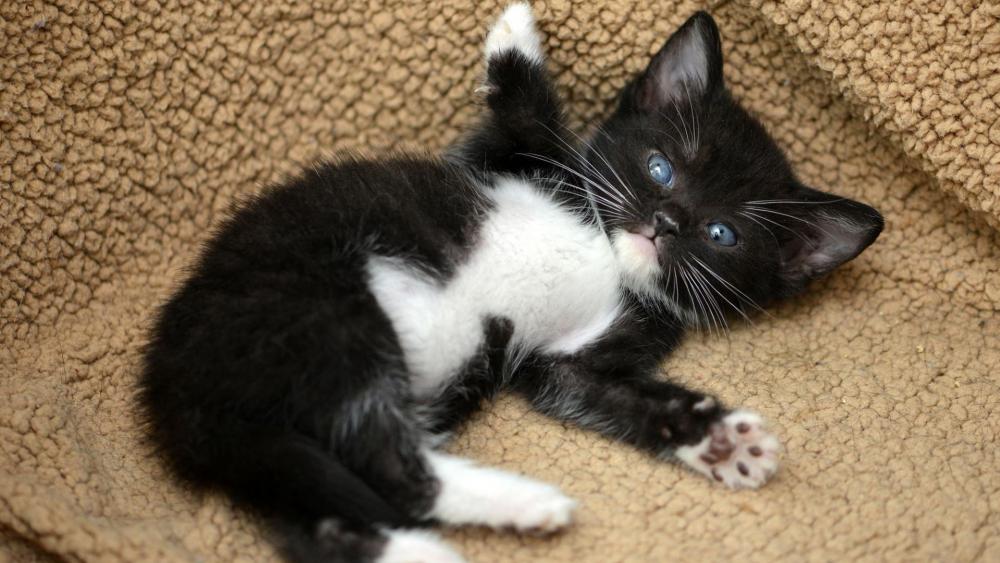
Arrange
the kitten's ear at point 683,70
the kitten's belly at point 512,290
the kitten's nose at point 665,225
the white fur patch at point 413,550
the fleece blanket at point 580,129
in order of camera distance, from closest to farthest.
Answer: the white fur patch at point 413,550
the fleece blanket at point 580,129
the kitten's belly at point 512,290
the kitten's nose at point 665,225
the kitten's ear at point 683,70

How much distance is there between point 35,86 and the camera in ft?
7.76

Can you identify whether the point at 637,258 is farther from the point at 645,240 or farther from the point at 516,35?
the point at 516,35

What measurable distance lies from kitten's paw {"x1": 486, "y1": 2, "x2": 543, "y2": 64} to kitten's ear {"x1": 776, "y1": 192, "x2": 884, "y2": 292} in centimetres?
79

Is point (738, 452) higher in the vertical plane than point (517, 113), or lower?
lower

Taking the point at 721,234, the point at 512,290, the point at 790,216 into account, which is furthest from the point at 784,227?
the point at 512,290

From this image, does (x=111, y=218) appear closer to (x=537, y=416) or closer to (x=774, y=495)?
(x=537, y=416)

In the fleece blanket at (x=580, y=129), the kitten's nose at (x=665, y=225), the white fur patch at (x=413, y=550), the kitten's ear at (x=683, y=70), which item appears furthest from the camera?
the kitten's ear at (x=683, y=70)

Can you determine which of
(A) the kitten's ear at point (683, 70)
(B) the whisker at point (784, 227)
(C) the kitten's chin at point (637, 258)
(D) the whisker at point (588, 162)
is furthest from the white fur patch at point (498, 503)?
(A) the kitten's ear at point (683, 70)

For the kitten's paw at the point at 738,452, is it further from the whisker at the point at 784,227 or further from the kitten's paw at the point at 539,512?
the whisker at the point at 784,227

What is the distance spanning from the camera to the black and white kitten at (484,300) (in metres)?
1.84

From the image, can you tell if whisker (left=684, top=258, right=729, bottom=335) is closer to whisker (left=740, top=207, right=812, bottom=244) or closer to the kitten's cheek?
the kitten's cheek

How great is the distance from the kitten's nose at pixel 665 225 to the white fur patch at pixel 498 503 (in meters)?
0.77

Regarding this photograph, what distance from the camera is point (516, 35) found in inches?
100

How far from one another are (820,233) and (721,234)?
0.30 meters
